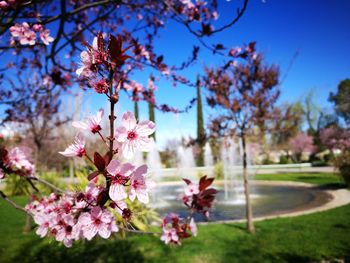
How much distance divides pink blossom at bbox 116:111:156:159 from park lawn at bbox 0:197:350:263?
4.00 metres

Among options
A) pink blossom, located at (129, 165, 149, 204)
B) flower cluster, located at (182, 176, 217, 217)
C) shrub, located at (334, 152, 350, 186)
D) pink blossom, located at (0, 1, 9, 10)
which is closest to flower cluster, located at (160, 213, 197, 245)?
flower cluster, located at (182, 176, 217, 217)

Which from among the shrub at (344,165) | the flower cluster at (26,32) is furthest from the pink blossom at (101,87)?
the shrub at (344,165)

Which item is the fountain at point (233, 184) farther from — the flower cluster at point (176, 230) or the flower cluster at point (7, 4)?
the flower cluster at point (7, 4)

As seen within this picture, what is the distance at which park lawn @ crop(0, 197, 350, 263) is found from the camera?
182 inches

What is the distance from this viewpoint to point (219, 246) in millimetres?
5082

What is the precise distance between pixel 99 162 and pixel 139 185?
0.22m

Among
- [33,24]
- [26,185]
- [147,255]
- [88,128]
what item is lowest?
[147,255]

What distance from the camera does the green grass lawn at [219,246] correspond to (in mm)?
4621

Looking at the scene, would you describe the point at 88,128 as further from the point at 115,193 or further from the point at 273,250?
the point at 273,250

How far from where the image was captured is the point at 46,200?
2332 millimetres

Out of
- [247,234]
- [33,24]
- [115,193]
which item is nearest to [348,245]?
[247,234]

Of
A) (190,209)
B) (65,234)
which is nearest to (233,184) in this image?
(190,209)

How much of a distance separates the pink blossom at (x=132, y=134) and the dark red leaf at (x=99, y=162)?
79 mm

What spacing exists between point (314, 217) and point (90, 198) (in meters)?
6.94
